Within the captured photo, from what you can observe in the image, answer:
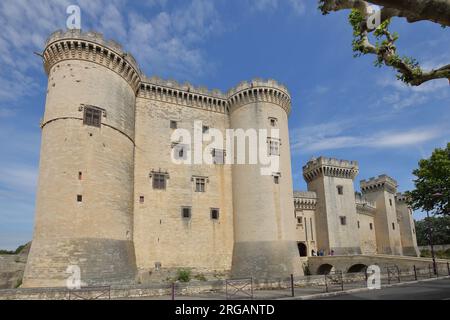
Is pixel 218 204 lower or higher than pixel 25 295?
higher

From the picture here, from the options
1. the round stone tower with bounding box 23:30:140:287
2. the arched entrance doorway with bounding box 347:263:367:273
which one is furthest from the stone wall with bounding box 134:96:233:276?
the arched entrance doorway with bounding box 347:263:367:273

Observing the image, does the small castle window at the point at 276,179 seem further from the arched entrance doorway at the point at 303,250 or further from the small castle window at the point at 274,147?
the arched entrance doorway at the point at 303,250

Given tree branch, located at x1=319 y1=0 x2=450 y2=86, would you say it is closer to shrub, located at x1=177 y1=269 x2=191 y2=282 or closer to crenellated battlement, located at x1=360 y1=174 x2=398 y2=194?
shrub, located at x1=177 y1=269 x2=191 y2=282

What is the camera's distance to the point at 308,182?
129ft

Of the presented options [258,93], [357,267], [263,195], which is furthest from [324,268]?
[258,93]

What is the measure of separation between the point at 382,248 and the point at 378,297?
33020 millimetres

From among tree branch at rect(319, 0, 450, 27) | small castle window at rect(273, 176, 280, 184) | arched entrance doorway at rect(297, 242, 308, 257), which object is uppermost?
small castle window at rect(273, 176, 280, 184)

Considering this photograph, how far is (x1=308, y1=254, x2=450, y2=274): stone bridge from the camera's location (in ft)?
77.3

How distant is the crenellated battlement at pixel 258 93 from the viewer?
29062mm

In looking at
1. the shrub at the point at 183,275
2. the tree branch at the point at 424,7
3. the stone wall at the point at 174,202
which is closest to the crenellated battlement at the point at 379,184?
the stone wall at the point at 174,202

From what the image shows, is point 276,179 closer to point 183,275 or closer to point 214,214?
point 214,214

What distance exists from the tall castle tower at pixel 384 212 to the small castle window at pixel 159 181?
3224 cm
